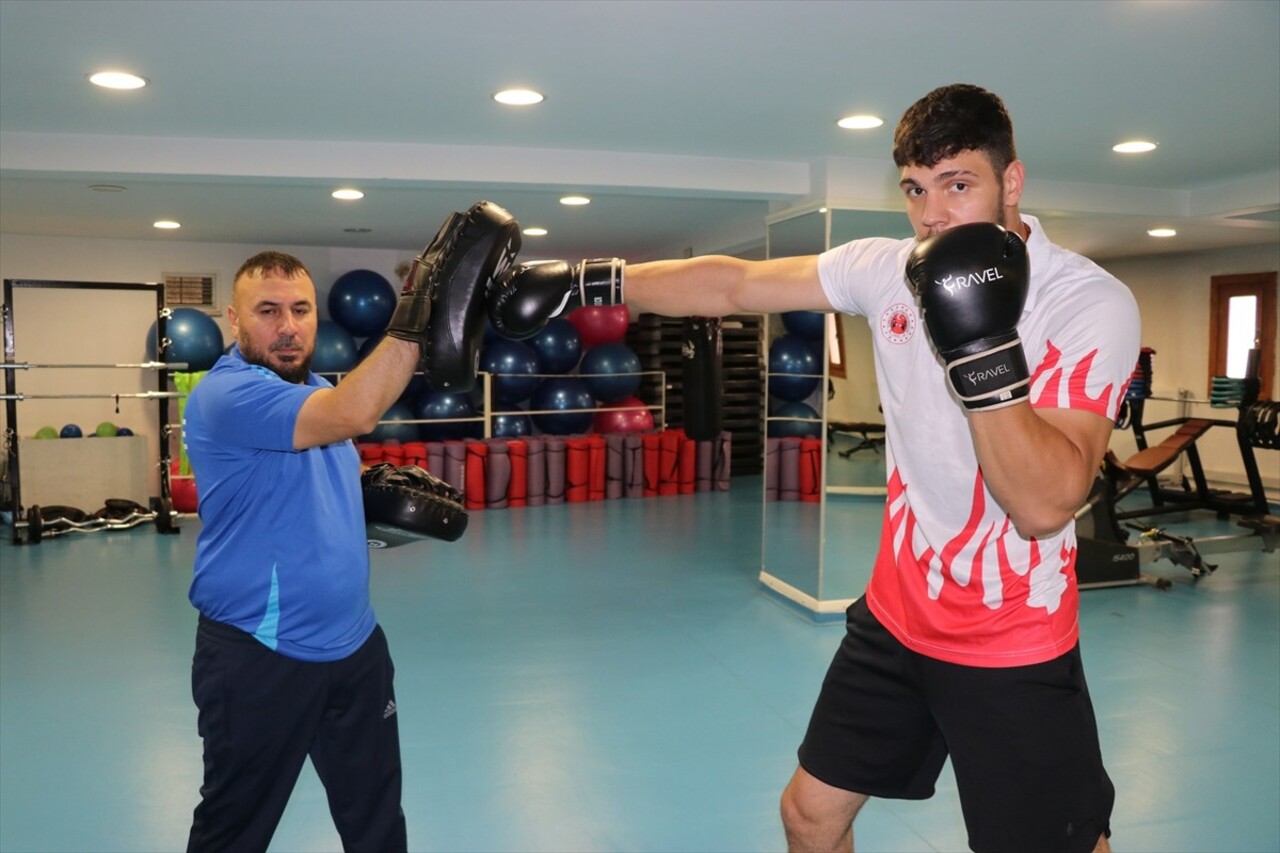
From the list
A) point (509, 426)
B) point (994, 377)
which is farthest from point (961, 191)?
point (509, 426)

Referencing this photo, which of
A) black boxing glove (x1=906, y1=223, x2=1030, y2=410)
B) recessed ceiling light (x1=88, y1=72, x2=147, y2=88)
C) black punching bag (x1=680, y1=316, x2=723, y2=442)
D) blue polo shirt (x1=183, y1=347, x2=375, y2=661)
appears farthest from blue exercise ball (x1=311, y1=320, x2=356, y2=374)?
black boxing glove (x1=906, y1=223, x2=1030, y2=410)

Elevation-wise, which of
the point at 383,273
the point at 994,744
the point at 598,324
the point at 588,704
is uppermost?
the point at 383,273

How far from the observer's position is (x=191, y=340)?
8336 mm

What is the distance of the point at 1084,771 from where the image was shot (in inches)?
64.2

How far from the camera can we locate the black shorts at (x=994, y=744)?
1627 millimetres

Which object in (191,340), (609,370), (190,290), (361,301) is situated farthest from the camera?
(609,370)

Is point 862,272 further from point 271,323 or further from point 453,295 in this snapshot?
point 271,323

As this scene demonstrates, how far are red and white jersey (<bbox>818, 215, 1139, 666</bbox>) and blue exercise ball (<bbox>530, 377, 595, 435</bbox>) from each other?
7.93 m

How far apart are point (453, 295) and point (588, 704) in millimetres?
2554

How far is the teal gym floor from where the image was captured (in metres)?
2.92

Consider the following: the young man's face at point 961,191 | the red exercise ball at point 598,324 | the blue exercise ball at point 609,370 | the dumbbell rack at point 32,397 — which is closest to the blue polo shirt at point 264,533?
the young man's face at point 961,191

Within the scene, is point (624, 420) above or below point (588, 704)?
above

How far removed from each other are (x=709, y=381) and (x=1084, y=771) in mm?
4992

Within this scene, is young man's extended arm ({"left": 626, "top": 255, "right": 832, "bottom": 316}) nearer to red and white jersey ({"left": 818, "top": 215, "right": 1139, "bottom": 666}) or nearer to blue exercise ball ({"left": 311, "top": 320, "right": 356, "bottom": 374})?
red and white jersey ({"left": 818, "top": 215, "right": 1139, "bottom": 666})
